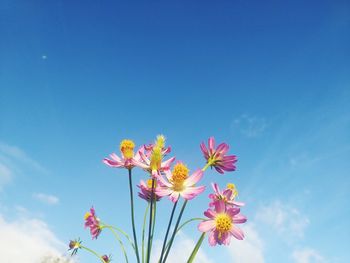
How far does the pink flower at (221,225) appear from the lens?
6.01ft

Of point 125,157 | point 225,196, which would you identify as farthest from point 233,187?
point 125,157

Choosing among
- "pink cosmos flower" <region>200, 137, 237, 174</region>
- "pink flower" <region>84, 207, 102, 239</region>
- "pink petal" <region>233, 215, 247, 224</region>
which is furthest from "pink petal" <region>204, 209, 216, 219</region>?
"pink flower" <region>84, 207, 102, 239</region>

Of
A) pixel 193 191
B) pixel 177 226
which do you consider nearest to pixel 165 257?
pixel 177 226

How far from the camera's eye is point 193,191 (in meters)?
1.86

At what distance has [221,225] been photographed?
183 centimetres

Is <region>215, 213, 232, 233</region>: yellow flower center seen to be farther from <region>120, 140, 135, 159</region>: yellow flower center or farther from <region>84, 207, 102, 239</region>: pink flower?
<region>84, 207, 102, 239</region>: pink flower

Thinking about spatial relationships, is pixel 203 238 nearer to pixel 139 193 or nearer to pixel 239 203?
pixel 239 203

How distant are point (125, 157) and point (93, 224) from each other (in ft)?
1.60

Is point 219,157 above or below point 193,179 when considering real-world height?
above

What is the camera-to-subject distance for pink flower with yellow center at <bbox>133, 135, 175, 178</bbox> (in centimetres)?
197

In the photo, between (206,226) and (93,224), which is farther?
(93,224)

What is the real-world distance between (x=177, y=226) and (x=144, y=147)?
1.71 feet

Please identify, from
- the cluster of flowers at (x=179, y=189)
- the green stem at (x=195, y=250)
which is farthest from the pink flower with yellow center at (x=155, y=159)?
the green stem at (x=195, y=250)

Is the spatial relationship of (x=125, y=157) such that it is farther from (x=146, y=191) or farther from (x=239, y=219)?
(x=239, y=219)
